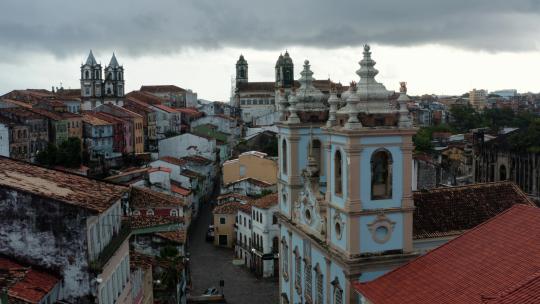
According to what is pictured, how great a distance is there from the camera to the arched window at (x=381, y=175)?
2136 centimetres

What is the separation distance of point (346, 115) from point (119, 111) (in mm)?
73189

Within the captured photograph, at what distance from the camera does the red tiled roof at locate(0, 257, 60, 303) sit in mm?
14633

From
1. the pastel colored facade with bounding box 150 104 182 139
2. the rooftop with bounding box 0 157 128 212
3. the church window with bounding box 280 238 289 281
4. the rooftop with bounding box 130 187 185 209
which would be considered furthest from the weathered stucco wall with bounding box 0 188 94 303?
the pastel colored facade with bounding box 150 104 182 139

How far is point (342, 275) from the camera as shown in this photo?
21.5m

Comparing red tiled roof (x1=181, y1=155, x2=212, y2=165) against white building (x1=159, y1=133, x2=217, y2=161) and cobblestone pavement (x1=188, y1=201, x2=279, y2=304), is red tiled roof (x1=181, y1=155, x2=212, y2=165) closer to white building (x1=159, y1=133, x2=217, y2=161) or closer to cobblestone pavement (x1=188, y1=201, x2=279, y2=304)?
white building (x1=159, y1=133, x2=217, y2=161)

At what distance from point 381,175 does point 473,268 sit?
622 centimetres

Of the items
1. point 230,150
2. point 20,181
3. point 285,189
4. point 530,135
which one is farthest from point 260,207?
point 230,150

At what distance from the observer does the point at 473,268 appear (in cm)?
1595

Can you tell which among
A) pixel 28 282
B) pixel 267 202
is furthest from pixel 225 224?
pixel 28 282

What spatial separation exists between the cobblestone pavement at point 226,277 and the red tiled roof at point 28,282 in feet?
84.9

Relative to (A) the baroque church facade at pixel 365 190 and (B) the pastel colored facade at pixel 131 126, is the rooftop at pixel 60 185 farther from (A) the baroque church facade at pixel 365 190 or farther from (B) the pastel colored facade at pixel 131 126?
(B) the pastel colored facade at pixel 131 126

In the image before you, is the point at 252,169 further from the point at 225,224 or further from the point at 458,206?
the point at 458,206

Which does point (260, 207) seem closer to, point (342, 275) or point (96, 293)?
point (342, 275)

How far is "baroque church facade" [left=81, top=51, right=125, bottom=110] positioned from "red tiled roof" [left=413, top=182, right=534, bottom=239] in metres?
97.8
